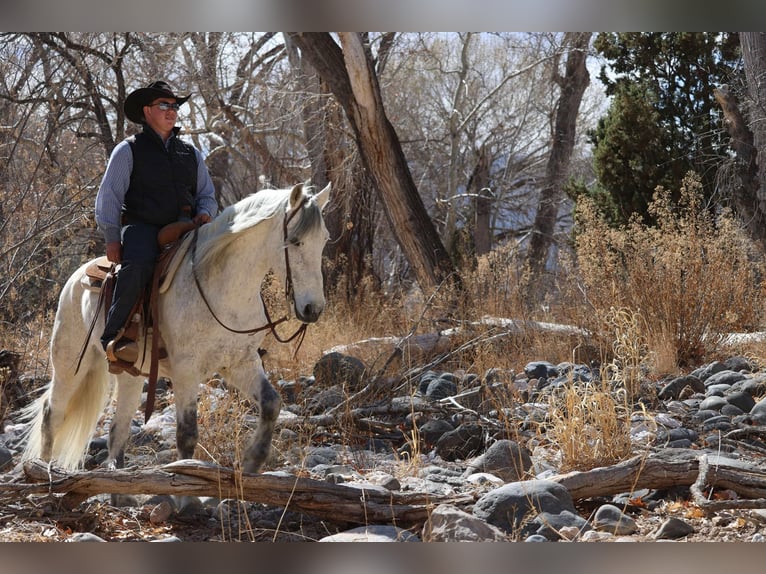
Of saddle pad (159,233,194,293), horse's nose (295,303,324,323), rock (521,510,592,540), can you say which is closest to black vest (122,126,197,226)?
saddle pad (159,233,194,293)

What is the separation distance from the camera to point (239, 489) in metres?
3.90

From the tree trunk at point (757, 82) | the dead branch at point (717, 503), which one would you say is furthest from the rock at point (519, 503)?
the tree trunk at point (757, 82)

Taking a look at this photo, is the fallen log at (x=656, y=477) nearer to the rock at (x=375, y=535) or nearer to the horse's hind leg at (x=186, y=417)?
the rock at (x=375, y=535)

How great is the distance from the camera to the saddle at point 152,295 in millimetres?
4262

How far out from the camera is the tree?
38.2 feet

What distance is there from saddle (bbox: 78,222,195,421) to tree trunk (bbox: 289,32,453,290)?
533cm

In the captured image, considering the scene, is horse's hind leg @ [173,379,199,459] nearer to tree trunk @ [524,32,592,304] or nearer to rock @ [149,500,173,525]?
rock @ [149,500,173,525]

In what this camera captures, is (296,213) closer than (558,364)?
Yes

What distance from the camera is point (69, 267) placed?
10.8 meters

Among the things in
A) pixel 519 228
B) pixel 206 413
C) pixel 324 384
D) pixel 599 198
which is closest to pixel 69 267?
pixel 324 384

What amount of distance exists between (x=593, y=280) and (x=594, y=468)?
352 cm

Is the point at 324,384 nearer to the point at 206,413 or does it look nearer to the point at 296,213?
the point at 206,413

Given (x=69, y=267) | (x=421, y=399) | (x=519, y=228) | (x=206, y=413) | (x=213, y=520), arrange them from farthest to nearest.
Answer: (x=519, y=228)
(x=69, y=267)
(x=421, y=399)
(x=206, y=413)
(x=213, y=520)
